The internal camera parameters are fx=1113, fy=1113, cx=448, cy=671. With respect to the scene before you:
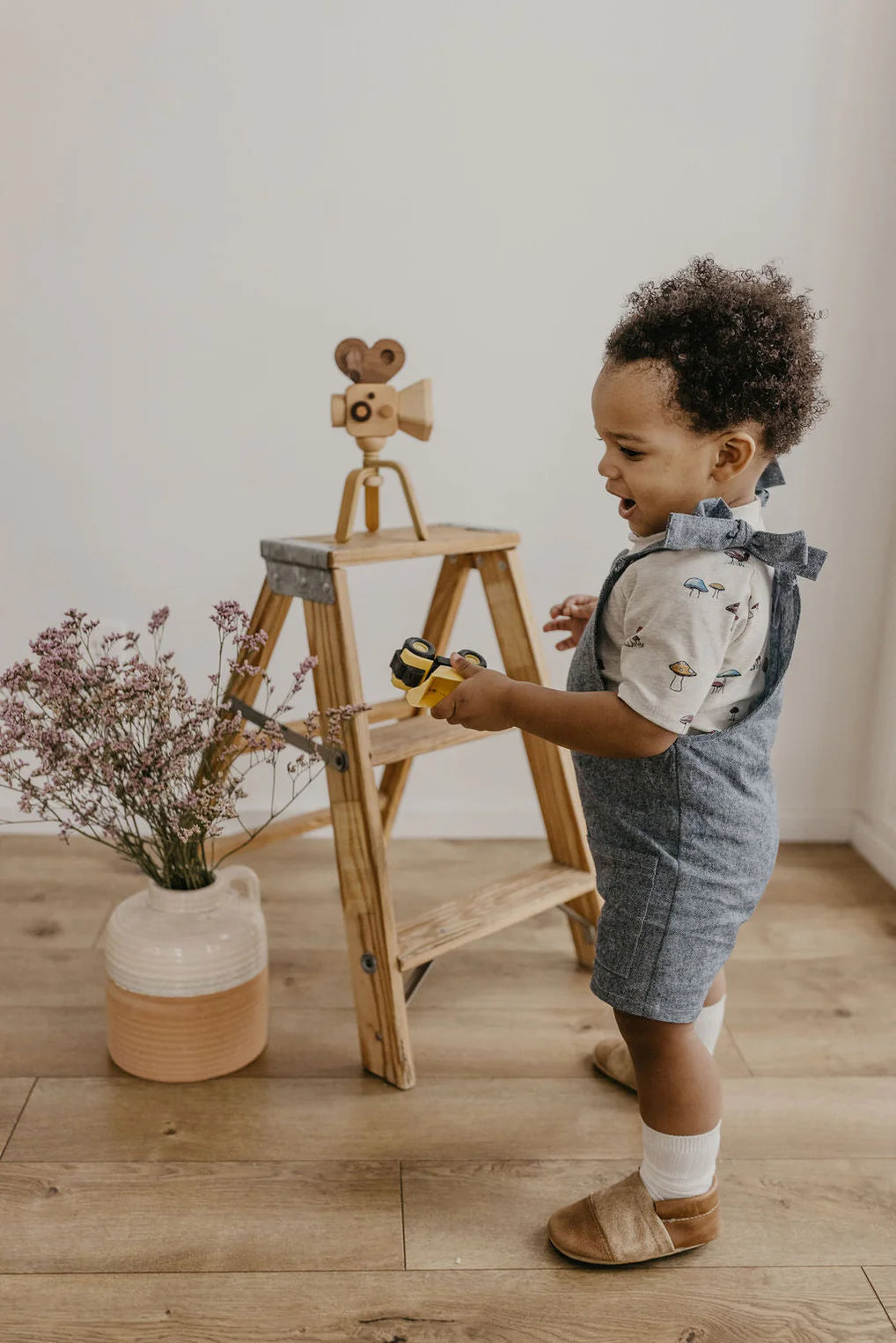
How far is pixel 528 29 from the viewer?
1989 mm

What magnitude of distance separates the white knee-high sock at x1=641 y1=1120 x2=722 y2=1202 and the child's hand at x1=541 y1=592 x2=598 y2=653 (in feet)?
1.94

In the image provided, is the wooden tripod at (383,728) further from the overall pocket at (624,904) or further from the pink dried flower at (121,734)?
the overall pocket at (624,904)

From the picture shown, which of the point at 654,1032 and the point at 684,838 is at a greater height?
the point at 684,838

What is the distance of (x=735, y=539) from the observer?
1.09 m

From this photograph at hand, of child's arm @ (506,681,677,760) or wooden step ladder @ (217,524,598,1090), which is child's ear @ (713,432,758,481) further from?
wooden step ladder @ (217,524,598,1090)

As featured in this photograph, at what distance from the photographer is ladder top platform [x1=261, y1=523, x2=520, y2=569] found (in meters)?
1.44

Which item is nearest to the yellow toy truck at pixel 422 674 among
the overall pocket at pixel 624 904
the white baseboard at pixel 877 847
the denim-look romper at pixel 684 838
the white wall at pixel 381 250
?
the denim-look romper at pixel 684 838

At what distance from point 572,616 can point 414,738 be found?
12.7 inches

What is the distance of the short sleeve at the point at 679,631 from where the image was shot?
3.44ft

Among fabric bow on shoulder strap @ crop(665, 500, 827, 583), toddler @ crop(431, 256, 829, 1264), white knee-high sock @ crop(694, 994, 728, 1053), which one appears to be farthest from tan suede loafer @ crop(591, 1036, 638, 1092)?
fabric bow on shoulder strap @ crop(665, 500, 827, 583)

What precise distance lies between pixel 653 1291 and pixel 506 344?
1.59m

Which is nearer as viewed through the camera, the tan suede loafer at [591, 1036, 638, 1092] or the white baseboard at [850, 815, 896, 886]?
the tan suede loafer at [591, 1036, 638, 1092]

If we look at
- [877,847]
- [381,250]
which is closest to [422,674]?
[381,250]

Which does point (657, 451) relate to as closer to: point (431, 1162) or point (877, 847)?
point (431, 1162)
